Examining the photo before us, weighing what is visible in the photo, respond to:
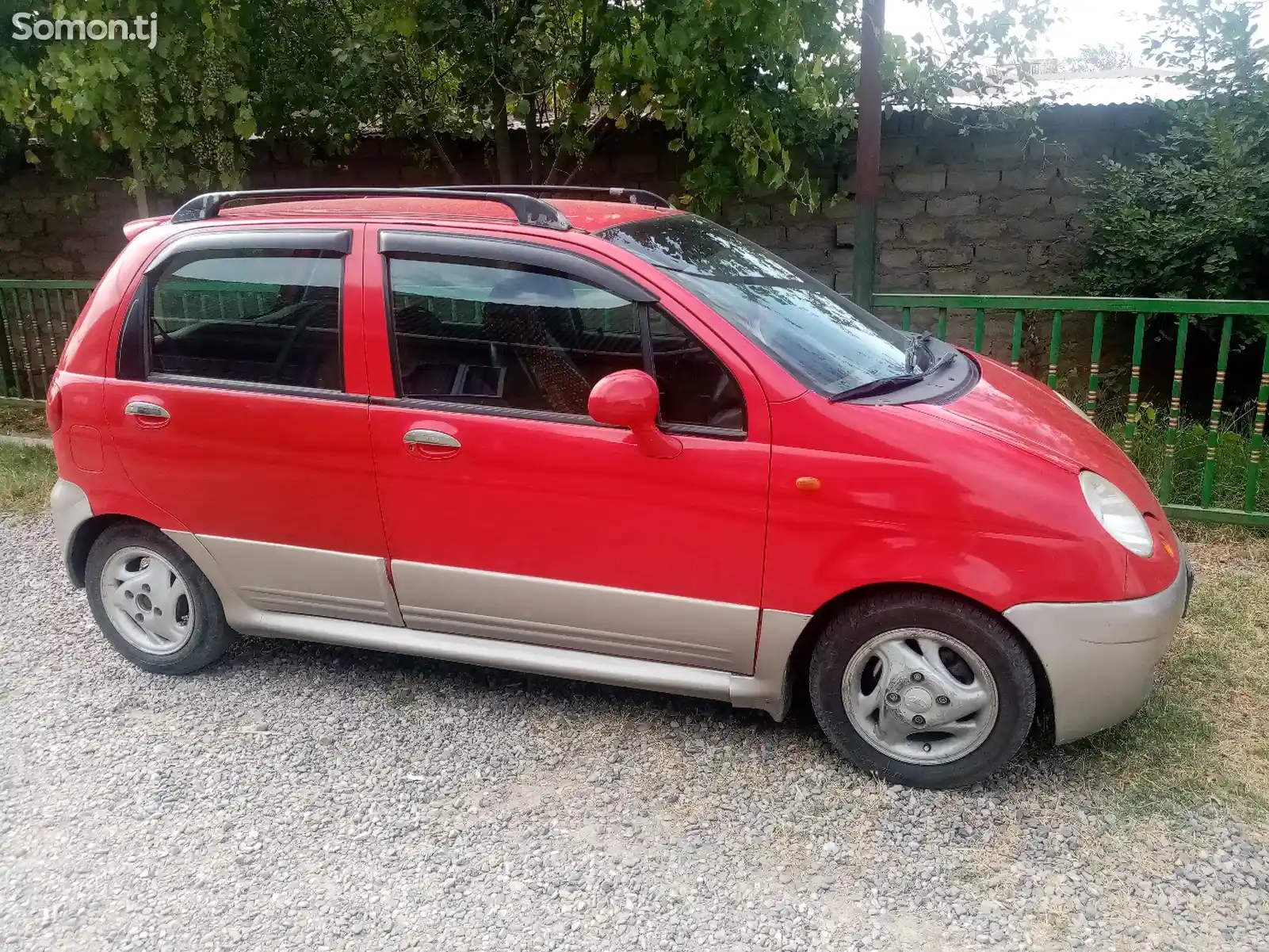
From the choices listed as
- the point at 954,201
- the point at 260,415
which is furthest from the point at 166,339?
the point at 954,201

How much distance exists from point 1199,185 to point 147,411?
21.4ft

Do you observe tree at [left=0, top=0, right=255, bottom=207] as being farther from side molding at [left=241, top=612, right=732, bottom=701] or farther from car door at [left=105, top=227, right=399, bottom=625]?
side molding at [left=241, top=612, right=732, bottom=701]

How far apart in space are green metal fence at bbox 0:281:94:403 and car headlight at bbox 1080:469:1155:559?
747 centimetres

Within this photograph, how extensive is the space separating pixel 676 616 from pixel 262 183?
741 centimetres

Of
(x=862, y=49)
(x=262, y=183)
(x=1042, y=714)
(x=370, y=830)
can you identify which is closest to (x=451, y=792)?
(x=370, y=830)

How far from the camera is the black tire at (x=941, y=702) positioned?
2990 mm

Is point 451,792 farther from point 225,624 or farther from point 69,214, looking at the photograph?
point 69,214

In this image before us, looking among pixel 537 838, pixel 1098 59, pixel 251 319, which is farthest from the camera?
pixel 1098 59

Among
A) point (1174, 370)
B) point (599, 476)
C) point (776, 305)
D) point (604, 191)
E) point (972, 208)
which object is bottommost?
point (1174, 370)

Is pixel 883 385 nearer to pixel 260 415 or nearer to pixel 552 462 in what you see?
pixel 552 462

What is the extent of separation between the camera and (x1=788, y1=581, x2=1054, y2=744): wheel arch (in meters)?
3.00

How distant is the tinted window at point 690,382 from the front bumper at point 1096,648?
1.03 m

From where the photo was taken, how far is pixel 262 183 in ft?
29.6

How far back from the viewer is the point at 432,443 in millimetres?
3371
